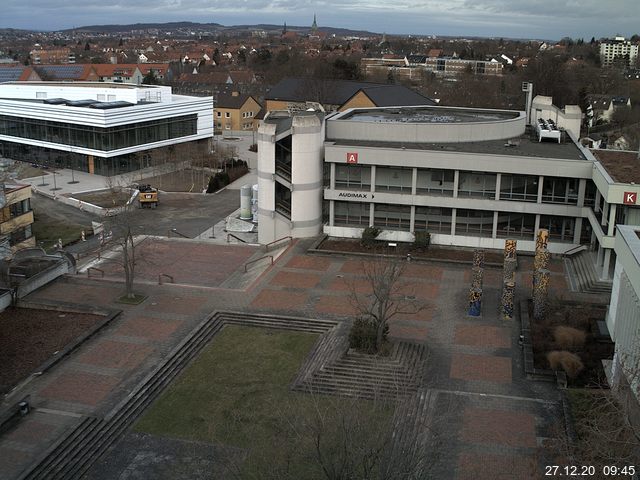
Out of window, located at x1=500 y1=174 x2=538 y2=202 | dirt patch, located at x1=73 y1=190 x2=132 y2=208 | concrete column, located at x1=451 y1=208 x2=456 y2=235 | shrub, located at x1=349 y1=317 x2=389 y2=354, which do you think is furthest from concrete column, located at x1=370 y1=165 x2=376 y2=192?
dirt patch, located at x1=73 y1=190 x2=132 y2=208

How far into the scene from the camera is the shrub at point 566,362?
24934mm

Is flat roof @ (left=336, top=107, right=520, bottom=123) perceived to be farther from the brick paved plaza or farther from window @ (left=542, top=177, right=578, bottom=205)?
the brick paved plaza

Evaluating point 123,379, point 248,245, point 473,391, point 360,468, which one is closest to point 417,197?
point 248,245

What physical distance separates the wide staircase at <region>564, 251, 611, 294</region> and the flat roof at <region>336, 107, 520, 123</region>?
12.9 metres

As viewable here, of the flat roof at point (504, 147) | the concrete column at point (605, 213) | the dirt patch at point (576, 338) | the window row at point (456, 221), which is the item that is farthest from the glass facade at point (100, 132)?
the dirt patch at point (576, 338)

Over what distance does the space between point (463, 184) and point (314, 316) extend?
14.4m

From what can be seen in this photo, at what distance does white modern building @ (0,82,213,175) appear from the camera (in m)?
64.1

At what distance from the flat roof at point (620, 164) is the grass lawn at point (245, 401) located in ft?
56.1

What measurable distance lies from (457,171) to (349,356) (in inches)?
651

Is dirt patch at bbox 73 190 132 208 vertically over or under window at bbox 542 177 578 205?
under

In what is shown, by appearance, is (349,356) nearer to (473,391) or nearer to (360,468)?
(473,391)

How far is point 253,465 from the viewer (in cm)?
1989

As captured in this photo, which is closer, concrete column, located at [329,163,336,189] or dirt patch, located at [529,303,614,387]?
dirt patch, located at [529,303,614,387]

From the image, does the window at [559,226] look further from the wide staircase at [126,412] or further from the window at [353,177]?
the wide staircase at [126,412]
